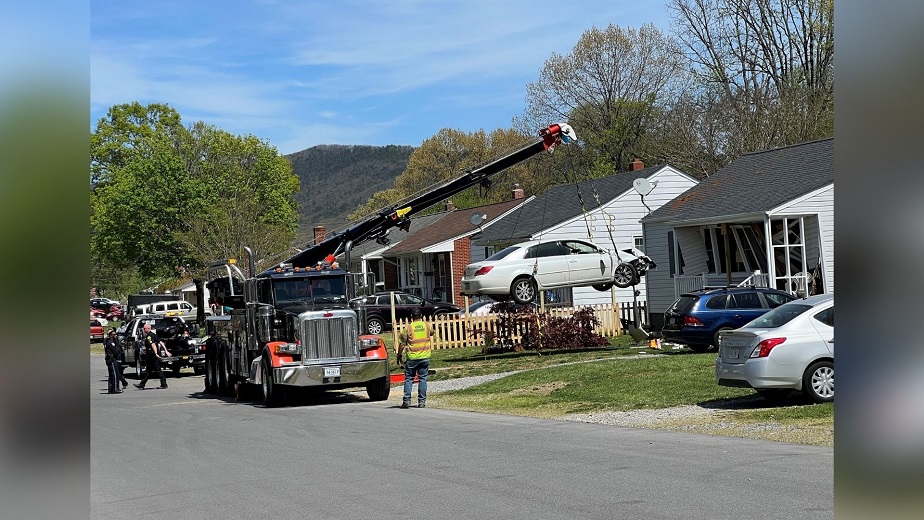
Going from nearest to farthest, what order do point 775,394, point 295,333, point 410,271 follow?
point 775,394, point 295,333, point 410,271

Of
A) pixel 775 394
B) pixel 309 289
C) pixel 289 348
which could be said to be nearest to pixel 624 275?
pixel 309 289

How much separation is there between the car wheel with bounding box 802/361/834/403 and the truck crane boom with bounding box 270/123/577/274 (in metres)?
12.4

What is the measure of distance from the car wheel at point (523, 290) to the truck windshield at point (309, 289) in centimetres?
842

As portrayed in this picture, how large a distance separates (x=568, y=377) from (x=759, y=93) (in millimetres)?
33135

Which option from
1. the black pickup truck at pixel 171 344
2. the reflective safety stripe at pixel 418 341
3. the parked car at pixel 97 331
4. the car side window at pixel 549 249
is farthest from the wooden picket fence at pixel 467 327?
the parked car at pixel 97 331

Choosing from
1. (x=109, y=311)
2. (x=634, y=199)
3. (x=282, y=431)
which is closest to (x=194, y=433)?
(x=282, y=431)

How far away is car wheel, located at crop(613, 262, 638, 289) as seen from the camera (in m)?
30.9

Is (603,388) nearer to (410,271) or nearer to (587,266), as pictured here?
(587,266)

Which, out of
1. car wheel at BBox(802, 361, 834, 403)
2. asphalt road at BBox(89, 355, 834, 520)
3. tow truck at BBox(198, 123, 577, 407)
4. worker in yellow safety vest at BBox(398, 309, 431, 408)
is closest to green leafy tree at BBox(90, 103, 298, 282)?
tow truck at BBox(198, 123, 577, 407)

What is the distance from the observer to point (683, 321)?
86.8 feet

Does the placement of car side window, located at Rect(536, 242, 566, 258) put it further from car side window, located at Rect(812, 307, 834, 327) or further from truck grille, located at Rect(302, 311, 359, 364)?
car side window, located at Rect(812, 307, 834, 327)

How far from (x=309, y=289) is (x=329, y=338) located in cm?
178

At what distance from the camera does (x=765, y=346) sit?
1603cm
